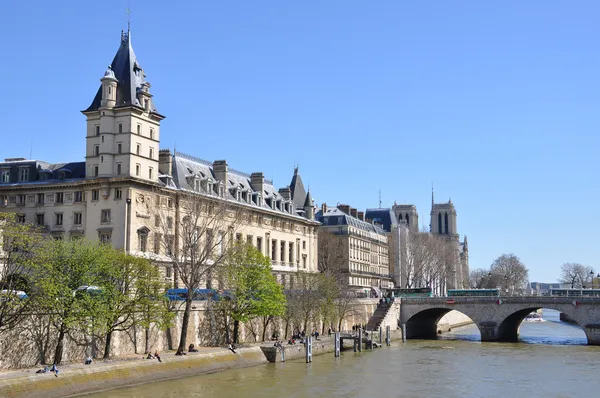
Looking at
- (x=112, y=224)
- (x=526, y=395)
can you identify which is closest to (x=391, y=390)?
(x=526, y=395)

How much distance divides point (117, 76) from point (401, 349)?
41645 millimetres

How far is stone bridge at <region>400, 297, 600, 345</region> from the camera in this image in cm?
8538

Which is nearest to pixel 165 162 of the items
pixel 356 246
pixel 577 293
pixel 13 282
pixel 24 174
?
pixel 24 174

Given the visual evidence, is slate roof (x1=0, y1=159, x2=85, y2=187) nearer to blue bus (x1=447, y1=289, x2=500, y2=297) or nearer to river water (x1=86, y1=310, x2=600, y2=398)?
river water (x1=86, y1=310, x2=600, y2=398)

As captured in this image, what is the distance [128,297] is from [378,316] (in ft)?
161

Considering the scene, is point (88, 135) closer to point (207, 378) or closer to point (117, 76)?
point (117, 76)

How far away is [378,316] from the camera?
95.9m

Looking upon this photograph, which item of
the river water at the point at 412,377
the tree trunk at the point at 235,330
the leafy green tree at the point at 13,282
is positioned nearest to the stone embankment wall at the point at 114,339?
the tree trunk at the point at 235,330

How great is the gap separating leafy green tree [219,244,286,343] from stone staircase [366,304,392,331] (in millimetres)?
27313

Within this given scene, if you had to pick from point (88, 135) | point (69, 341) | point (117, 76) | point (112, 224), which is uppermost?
point (117, 76)

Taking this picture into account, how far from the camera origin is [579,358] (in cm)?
6869

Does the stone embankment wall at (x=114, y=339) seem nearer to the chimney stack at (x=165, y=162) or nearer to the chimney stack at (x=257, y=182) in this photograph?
the chimney stack at (x=165, y=162)

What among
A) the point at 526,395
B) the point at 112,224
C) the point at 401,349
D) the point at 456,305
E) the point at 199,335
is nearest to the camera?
the point at 526,395

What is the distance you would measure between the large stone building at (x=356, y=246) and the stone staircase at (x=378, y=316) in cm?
1805
